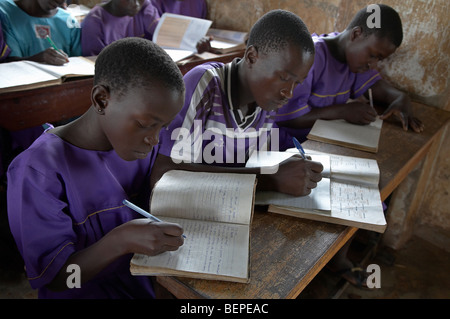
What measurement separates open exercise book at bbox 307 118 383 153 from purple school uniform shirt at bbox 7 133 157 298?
35.0 inches

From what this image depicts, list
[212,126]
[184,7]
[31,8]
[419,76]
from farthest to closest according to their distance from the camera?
[184,7], [31,8], [419,76], [212,126]

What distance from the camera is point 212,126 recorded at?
4.52ft

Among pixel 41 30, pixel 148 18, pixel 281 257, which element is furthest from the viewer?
pixel 148 18

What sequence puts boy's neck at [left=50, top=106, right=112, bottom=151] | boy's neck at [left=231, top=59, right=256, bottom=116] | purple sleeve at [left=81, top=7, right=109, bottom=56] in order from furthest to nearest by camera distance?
purple sleeve at [left=81, top=7, right=109, bottom=56] < boy's neck at [left=231, top=59, right=256, bottom=116] < boy's neck at [left=50, top=106, right=112, bottom=151]

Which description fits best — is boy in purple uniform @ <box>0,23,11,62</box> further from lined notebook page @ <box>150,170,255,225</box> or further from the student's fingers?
the student's fingers

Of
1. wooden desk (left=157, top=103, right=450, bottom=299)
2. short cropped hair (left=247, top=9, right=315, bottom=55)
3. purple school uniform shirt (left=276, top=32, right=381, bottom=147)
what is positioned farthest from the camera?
purple school uniform shirt (left=276, top=32, right=381, bottom=147)

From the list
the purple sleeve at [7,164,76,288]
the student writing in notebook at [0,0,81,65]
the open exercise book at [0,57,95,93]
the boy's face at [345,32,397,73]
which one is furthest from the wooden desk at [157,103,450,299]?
the student writing in notebook at [0,0,81,65]

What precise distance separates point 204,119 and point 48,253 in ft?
2.30

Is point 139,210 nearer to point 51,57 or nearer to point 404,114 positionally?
point 404,114

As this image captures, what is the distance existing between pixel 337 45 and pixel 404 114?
52 cm

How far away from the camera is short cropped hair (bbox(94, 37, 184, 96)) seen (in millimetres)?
906

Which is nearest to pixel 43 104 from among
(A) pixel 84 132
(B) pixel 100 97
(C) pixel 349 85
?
(A) pixel 84 132

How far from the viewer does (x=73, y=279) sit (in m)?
0.94

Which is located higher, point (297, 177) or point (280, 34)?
point (280, 34)
